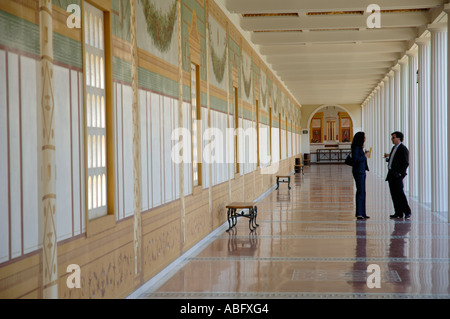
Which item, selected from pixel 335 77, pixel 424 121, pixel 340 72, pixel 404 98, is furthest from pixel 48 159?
pixel 335 77

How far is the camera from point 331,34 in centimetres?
1353

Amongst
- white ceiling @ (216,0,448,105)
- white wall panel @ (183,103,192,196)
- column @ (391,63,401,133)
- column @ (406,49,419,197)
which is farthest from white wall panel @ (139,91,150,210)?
column @ (391,63,401,133)

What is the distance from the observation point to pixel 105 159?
4.48 m

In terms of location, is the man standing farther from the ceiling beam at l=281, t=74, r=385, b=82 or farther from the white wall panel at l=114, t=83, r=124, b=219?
the ceiling beam at l=281, t=74, r=385, b=82

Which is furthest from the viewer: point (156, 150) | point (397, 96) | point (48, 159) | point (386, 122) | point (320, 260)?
point (386, 122)

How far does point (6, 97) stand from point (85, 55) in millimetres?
1123

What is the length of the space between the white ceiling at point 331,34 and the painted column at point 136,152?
5.23m

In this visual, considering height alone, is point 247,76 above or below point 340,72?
below

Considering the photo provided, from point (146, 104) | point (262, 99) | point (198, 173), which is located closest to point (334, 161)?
point (262, 99)

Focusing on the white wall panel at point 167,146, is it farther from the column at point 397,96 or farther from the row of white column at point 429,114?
the column at point 397,96

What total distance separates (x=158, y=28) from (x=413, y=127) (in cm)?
1023

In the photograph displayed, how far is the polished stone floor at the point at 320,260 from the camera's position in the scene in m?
5.04

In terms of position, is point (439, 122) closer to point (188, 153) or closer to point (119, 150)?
point (188, 153)

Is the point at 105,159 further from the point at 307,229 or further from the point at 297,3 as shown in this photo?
the point at 297,3
